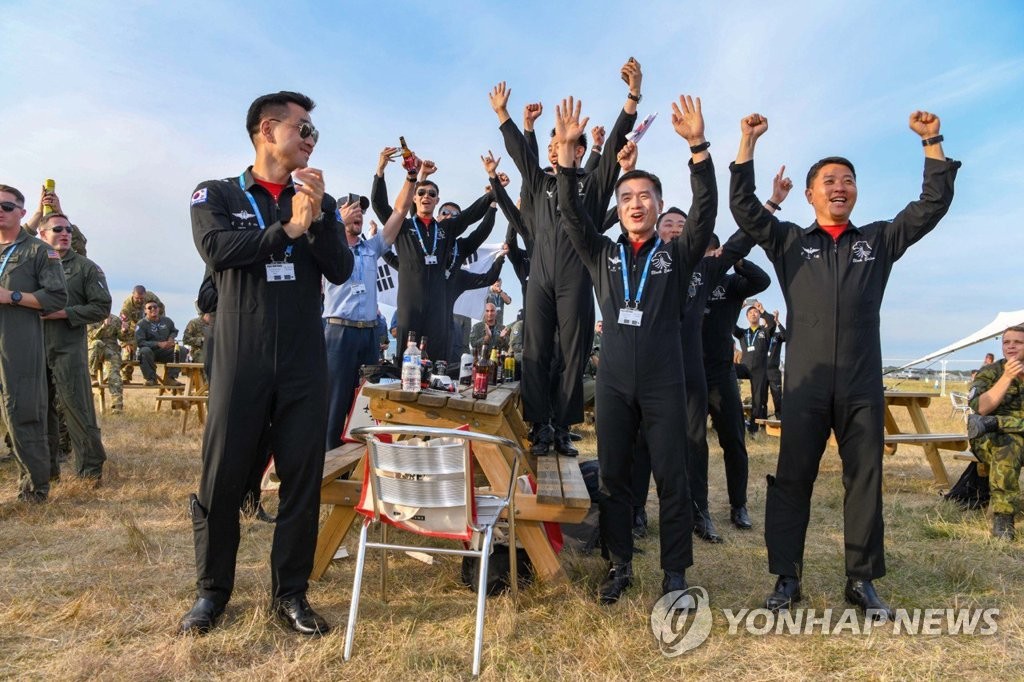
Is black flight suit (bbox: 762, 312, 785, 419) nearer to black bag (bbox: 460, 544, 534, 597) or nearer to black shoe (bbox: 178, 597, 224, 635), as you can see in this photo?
black bag (bbox: 460, 544, 534, 597)

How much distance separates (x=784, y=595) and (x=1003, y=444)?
341 centimetres

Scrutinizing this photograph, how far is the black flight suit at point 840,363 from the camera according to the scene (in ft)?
11.3

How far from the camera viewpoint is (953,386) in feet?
103

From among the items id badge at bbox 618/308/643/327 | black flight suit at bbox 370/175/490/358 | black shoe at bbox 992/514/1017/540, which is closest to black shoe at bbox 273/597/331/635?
id badge at bbox 618/308/643/327

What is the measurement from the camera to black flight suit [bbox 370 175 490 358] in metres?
6.16

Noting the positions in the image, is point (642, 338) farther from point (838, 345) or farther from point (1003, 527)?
point (1003, 527)

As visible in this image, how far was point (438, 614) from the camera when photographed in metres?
3.45

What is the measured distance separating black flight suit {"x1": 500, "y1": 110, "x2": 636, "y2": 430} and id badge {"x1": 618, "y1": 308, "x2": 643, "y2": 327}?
3.49 feet

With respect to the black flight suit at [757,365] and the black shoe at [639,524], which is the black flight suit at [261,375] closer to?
the black shoe at [639,524]

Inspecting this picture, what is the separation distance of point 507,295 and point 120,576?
36.4 feet

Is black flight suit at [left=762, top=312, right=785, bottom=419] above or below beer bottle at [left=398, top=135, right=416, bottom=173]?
below

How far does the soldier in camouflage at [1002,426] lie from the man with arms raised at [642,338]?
11.3 ft

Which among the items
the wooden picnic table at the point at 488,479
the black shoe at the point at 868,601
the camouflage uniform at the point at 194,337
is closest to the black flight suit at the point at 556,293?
the wooden picnic table at the point at 488,479

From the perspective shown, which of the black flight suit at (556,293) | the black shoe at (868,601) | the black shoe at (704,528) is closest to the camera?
the black shoe at (868,601)
